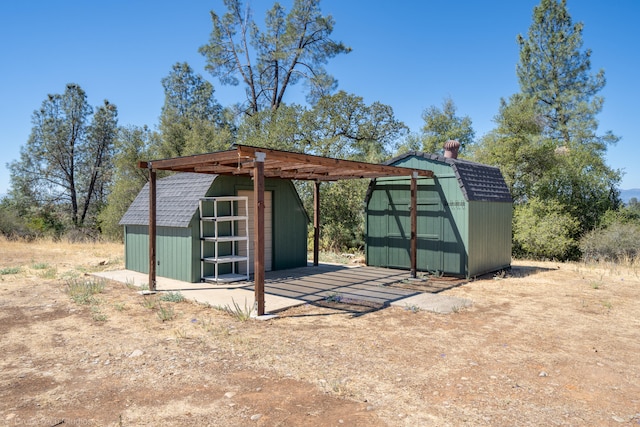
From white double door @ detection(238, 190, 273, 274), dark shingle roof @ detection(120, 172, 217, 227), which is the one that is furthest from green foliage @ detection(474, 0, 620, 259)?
dark shingle roof @ detection(120, 172, 217, 227)

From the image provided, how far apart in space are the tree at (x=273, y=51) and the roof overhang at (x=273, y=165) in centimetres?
1101

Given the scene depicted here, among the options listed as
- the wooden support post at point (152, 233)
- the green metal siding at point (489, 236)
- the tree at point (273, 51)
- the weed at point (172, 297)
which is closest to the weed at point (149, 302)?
the weed at point (172, 297)

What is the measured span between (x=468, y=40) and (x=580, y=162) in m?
6.09

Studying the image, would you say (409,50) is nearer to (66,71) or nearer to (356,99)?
(356,99)

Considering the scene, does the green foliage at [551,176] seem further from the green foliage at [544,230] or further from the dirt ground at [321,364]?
the dirt ground at [321,364]

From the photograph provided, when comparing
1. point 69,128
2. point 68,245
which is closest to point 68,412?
point 68,245

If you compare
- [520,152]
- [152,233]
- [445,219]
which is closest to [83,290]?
[152,233]

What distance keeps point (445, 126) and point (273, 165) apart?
Answer: 1778 cm

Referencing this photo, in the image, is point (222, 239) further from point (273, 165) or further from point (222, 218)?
point (273, 165)

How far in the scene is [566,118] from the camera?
18875 millimetres

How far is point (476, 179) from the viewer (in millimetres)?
8906

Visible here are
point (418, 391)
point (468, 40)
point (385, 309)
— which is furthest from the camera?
point (468, 40)

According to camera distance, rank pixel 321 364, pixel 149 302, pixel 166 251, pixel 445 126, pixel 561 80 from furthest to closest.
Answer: pixel 445 126, pixel 561 80, pixel 166 251, pixel 149 302, pixel 321 364

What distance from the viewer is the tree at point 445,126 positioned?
71.9 feet
